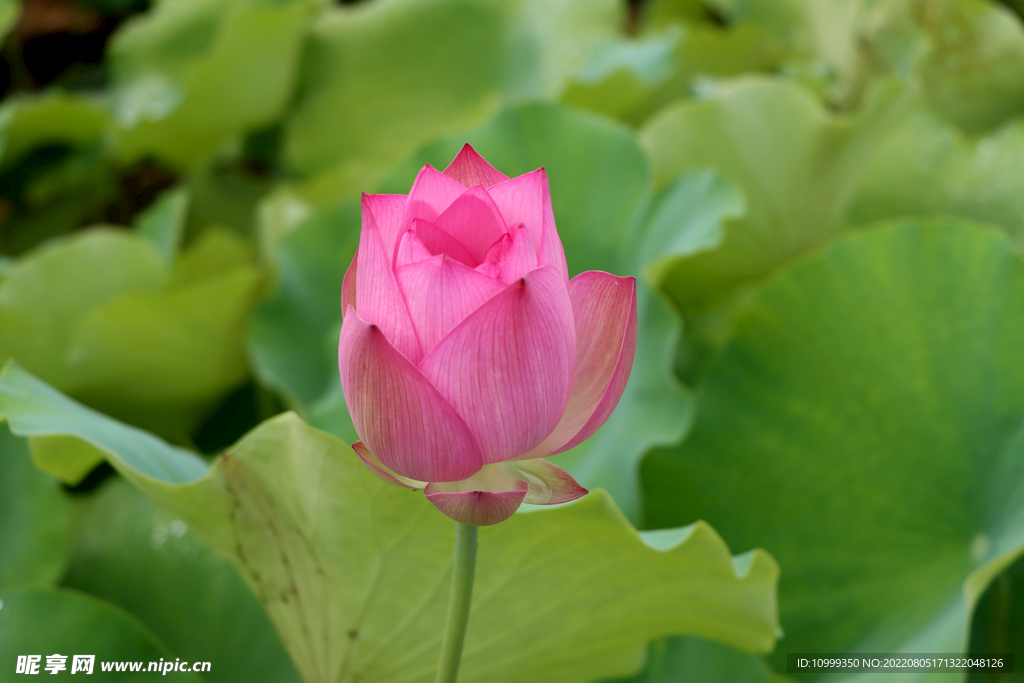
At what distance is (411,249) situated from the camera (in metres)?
0.24

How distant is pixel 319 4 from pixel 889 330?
0.78m

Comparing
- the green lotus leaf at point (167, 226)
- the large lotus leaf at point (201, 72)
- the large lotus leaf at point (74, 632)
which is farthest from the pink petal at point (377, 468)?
the large lotus leaf at point (201, 72)

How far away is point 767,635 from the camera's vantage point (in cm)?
41

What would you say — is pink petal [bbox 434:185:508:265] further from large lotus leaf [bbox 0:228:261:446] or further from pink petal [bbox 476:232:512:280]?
large lotus leaf [bbox 0:228:261:446]

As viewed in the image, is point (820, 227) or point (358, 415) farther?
point (820, 227)

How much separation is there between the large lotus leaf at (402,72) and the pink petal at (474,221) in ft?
2.64

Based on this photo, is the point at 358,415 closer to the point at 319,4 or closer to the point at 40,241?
the point at 319,4

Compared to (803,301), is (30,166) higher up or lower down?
lower down

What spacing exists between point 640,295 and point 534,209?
37 centimetres

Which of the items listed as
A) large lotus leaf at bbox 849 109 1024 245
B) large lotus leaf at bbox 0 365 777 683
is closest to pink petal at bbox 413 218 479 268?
large lotus leaf at bbox 0 365 777 683

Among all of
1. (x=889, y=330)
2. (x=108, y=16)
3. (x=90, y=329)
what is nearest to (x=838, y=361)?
(x=889, y=330)

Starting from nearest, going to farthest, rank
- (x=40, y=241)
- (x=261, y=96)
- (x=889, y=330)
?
(x=889, y=330)
(x=261, y=96)
(x=40, y=241)

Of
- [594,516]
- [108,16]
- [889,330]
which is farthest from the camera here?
[108,16]

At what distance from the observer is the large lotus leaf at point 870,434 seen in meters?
0.54
